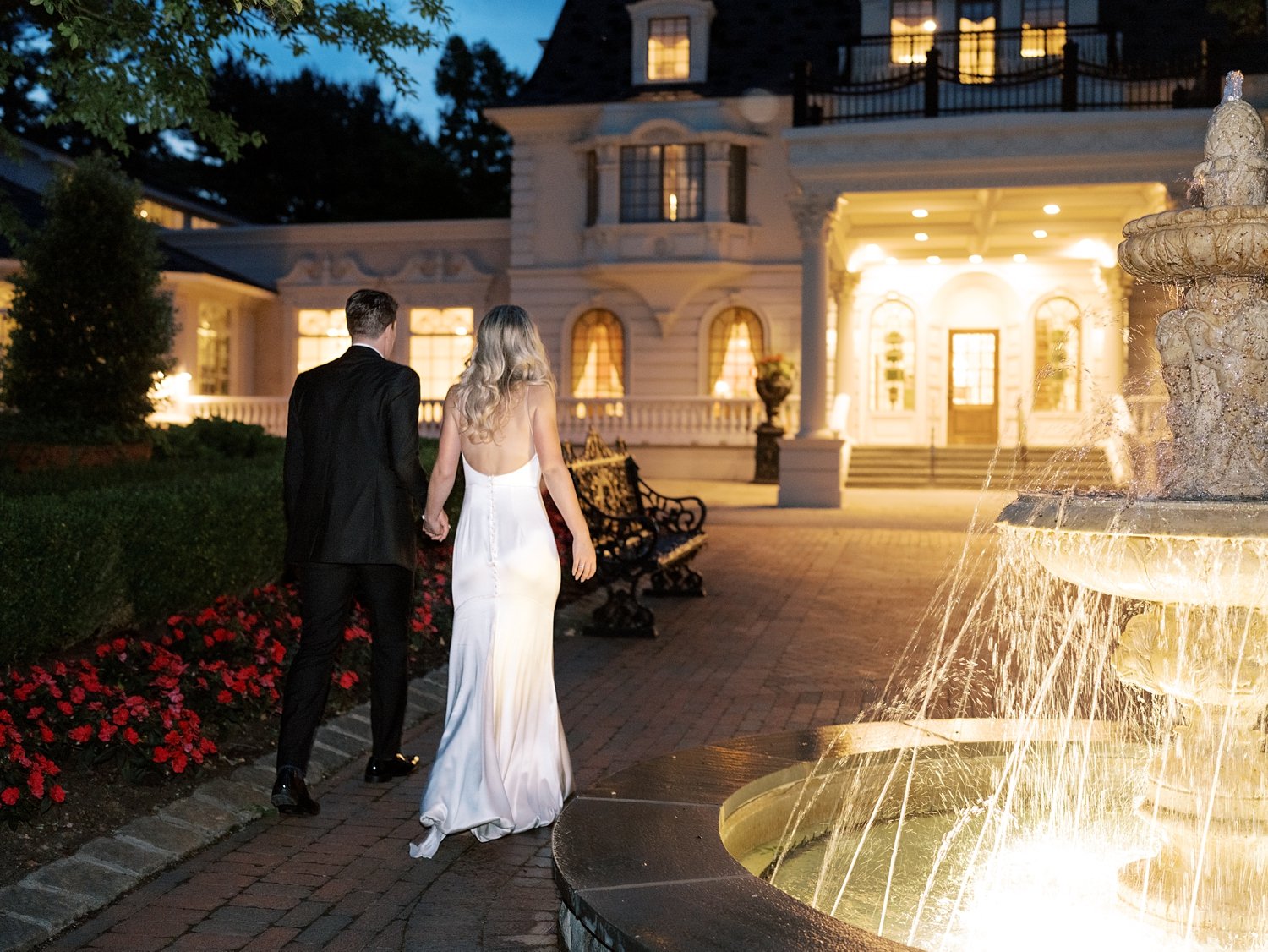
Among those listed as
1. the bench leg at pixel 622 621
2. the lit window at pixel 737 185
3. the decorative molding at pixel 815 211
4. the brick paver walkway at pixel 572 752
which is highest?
the lit window at pixel 737 185

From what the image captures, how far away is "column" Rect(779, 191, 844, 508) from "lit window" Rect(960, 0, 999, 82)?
496cm

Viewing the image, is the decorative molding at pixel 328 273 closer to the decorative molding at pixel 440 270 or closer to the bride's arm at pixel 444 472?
the decorative molding at pixel 440 270

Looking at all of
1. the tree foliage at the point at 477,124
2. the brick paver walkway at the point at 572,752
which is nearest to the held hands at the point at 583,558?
the brick paver walkway at the point at 572,752

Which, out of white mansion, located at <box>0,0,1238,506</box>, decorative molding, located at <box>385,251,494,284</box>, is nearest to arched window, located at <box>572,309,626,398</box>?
white mansion, located at <box>0,0,1238,506</box>

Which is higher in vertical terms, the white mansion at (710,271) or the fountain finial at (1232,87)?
the white mansion at (710,271)

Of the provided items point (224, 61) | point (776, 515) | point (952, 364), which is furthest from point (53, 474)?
point (224, 61)

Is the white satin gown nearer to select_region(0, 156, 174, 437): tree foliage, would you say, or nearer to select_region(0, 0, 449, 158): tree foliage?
select_region(0, 0, 449, 158): tree foliage

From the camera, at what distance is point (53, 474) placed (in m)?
11.0

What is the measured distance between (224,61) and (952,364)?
122 ft

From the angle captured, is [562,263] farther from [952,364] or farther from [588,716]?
[588,716]

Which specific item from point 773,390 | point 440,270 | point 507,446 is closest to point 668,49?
point 440,270

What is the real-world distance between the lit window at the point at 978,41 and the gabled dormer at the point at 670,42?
5539 mm

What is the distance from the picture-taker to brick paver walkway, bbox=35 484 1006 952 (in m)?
4.41

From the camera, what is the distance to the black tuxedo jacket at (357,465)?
570 cm
